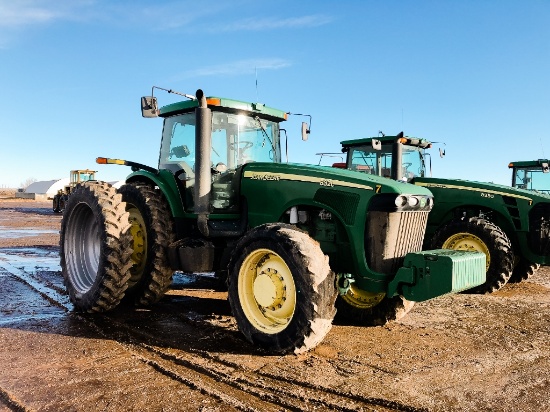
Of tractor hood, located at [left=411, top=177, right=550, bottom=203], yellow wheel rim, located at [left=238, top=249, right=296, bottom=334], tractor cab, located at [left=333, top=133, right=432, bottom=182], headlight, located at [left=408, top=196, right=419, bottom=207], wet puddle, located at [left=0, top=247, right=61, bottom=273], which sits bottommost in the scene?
wet puddle, located at [left=0, top=247, right=61, bottom=273]

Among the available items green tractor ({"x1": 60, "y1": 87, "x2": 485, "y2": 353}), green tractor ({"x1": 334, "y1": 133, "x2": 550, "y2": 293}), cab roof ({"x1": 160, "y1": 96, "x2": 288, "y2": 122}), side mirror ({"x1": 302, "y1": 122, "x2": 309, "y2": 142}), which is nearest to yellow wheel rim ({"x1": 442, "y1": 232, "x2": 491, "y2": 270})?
green tractor ({"x1": 334, "y1": 133, "x2": 550, "y2": 293})

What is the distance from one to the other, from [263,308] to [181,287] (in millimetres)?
3200

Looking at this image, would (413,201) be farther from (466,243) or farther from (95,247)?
(95,247)

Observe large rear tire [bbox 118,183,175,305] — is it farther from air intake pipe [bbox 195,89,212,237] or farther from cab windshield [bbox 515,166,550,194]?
cab windshield [bbox 515,166,550,194]

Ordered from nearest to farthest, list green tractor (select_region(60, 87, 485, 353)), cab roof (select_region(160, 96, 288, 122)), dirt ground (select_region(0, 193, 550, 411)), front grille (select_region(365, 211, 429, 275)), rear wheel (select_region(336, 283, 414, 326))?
dirt ground (select_region(0, 193, 550, 411)) → green tractor (select_region(60, 87, 485, 353)) → front grille (select_region(365, 211, 429, 275)) → rear wheel (select_region(336, 283, 414, 326)) → cab roof (select_region(160, 96, 288, 122))

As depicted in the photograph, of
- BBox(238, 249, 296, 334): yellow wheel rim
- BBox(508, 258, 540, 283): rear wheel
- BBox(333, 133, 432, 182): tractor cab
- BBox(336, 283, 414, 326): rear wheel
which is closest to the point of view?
BBox(238, 249, 296, 334): yellow wheel rim

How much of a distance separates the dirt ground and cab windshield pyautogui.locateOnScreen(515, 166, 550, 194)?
640cm

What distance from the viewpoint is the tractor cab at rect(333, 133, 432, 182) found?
8758 millimetres

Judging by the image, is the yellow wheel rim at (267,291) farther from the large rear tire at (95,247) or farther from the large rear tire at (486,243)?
the large rear tire at (486,243)

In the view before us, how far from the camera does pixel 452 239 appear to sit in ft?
25.2

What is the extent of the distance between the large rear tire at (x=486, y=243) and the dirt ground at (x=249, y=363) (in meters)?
1.04

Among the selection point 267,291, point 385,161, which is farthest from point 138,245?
point 385,161

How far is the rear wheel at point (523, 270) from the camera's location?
807 cm

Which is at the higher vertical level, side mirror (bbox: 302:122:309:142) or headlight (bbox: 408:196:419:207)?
side mirror (bbox: 302:122:309:142)
